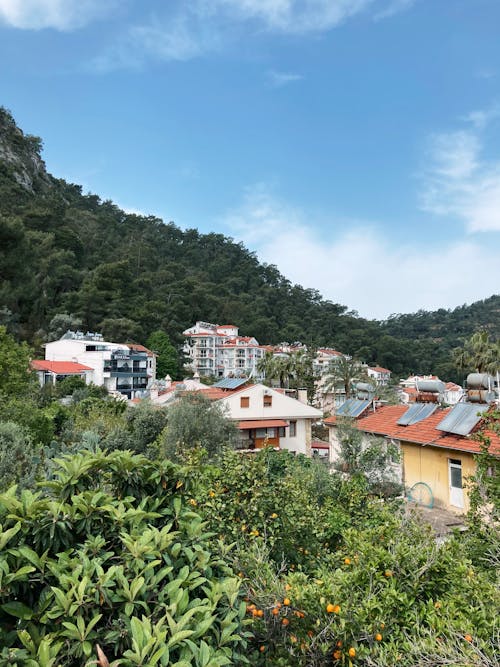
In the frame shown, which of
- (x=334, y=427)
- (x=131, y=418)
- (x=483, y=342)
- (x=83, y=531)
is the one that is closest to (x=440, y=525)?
(x=334, y=427)

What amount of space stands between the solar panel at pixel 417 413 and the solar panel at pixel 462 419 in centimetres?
170

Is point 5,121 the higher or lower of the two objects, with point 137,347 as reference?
higher

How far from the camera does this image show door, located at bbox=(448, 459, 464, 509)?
12461 millimetres

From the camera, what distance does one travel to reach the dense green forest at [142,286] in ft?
180

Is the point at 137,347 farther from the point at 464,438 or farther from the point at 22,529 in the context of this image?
the point at 22,529

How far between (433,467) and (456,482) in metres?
0.76

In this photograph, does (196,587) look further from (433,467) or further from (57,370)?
(57,370)

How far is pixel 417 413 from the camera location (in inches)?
600

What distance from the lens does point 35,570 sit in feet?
7.43

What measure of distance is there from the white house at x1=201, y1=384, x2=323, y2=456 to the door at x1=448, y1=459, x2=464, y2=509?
13665 millimetres

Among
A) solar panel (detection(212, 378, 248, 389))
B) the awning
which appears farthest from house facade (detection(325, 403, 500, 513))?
solar panel (detection(212, 378, 248, 389))

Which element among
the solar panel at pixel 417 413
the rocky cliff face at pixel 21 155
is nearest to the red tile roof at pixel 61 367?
the solar panel at pixel 417 413

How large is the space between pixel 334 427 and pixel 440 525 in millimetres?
6994

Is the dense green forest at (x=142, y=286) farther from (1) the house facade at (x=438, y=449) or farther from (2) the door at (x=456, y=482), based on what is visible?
(2) the door at (x=456, y=482)
